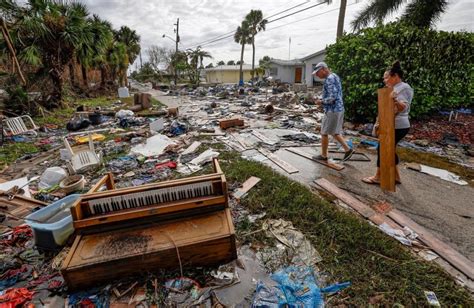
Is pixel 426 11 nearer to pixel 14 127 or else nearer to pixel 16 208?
pixel 16 208

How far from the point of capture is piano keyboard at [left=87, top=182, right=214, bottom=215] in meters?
1.91

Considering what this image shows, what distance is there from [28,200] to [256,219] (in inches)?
122

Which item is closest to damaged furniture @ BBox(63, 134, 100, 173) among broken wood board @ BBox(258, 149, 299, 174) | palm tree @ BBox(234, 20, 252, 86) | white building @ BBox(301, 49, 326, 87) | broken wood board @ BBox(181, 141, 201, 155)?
broken wood board @ BBox(181, 141, 201, 155)

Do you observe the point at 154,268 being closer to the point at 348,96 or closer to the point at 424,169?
the point at 424,169

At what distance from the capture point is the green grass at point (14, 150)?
4816 mm

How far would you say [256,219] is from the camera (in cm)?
266

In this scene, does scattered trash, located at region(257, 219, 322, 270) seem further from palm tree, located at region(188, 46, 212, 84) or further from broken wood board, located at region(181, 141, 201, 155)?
palm tree, located at region(188, 46, 212, 84)

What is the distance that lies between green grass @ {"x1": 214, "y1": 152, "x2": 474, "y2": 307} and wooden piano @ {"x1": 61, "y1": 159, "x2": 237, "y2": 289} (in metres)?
0.58

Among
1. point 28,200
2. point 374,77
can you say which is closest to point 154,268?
point 28,200

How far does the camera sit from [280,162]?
4344mm

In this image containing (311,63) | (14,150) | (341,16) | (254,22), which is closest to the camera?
(14,150)

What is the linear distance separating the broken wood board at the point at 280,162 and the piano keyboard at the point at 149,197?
2.24m

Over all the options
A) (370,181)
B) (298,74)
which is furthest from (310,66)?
(370,181)

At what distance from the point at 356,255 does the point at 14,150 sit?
7.29 metres
